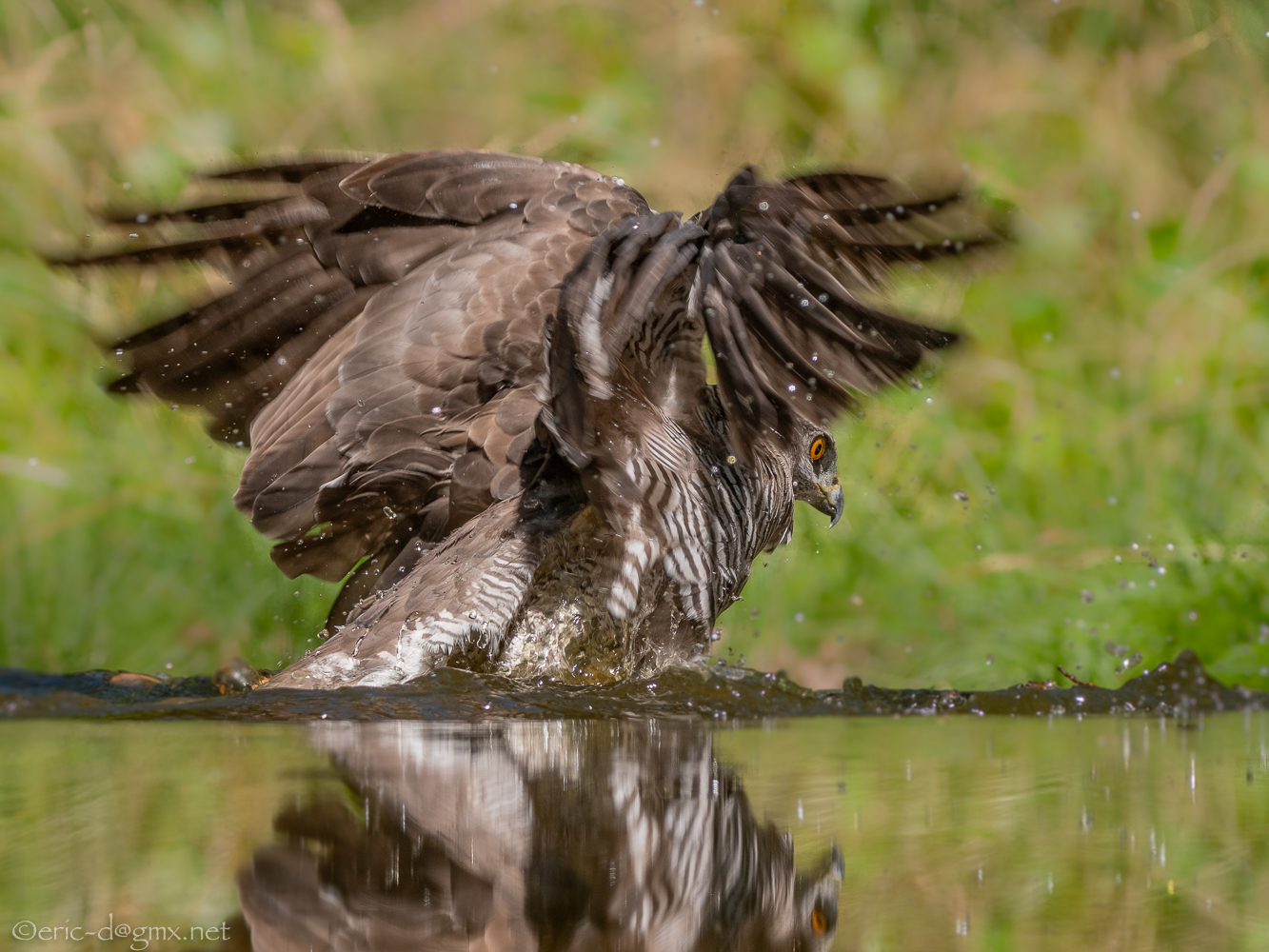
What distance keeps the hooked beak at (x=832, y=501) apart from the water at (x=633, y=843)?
2072mm

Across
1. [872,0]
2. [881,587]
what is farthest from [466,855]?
[872,0]

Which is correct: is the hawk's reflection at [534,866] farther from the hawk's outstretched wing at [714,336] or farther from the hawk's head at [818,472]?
the hawk's head at [818,472]

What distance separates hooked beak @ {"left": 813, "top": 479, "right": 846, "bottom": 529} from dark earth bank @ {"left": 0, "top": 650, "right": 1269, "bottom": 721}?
0.61m

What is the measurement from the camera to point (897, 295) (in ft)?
15.4

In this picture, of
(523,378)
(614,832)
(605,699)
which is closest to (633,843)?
(614,832)

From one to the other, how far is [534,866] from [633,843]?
16cm

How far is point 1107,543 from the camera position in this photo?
557cm

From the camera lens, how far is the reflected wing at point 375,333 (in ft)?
13.5

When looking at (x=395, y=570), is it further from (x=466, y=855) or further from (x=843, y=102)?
(x=843, y=102)

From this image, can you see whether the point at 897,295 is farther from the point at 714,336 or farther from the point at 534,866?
the point at 534,866

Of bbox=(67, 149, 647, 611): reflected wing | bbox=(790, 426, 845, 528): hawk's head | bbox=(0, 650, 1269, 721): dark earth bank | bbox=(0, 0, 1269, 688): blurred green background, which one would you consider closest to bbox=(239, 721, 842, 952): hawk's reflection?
bbox=(0, 650, 1269, 721): dark earth bank

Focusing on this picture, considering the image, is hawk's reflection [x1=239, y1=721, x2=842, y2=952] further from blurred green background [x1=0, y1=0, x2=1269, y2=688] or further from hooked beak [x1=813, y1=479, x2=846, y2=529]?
blurred green background [x1=0, y1=0, x2=1269, y2=688]

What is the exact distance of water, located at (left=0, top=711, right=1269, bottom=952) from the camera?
1399mm

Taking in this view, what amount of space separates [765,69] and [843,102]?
0.46m
